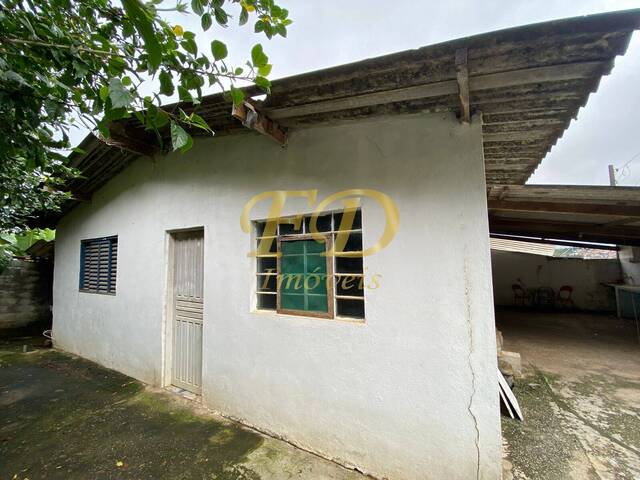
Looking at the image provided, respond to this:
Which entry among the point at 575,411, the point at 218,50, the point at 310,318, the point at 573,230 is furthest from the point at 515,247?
the point at 218,50

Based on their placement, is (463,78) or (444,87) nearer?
(463,78)

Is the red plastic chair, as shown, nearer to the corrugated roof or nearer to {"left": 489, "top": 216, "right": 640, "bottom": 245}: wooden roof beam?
the corrugated roof

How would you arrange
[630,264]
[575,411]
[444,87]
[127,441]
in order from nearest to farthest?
[444,87] → [127,441] → [575,411] → [630,264]

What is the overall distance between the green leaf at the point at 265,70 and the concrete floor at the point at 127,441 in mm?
3006

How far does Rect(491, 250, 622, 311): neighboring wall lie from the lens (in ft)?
33.7

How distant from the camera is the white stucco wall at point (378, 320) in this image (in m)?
2.18

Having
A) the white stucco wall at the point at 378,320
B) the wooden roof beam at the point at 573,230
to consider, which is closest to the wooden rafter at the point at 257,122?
the white stucco wall at the point at 378,320

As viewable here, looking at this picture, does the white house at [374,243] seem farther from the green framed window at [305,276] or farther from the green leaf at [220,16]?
the green leaf at [220,16]

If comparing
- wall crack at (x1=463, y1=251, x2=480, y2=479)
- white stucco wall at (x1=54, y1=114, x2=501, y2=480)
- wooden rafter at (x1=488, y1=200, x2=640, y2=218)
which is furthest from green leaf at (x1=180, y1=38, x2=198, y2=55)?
wooden rafter at (x1=488, y1=200, x2=640, y2=218)

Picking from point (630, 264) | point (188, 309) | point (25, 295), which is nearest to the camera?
point (188, 309)

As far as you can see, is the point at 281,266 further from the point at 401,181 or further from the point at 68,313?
the point at 68,313

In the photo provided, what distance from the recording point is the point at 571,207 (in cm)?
457

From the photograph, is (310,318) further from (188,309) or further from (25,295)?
(25,295)

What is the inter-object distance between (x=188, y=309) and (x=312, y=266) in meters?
2.17
